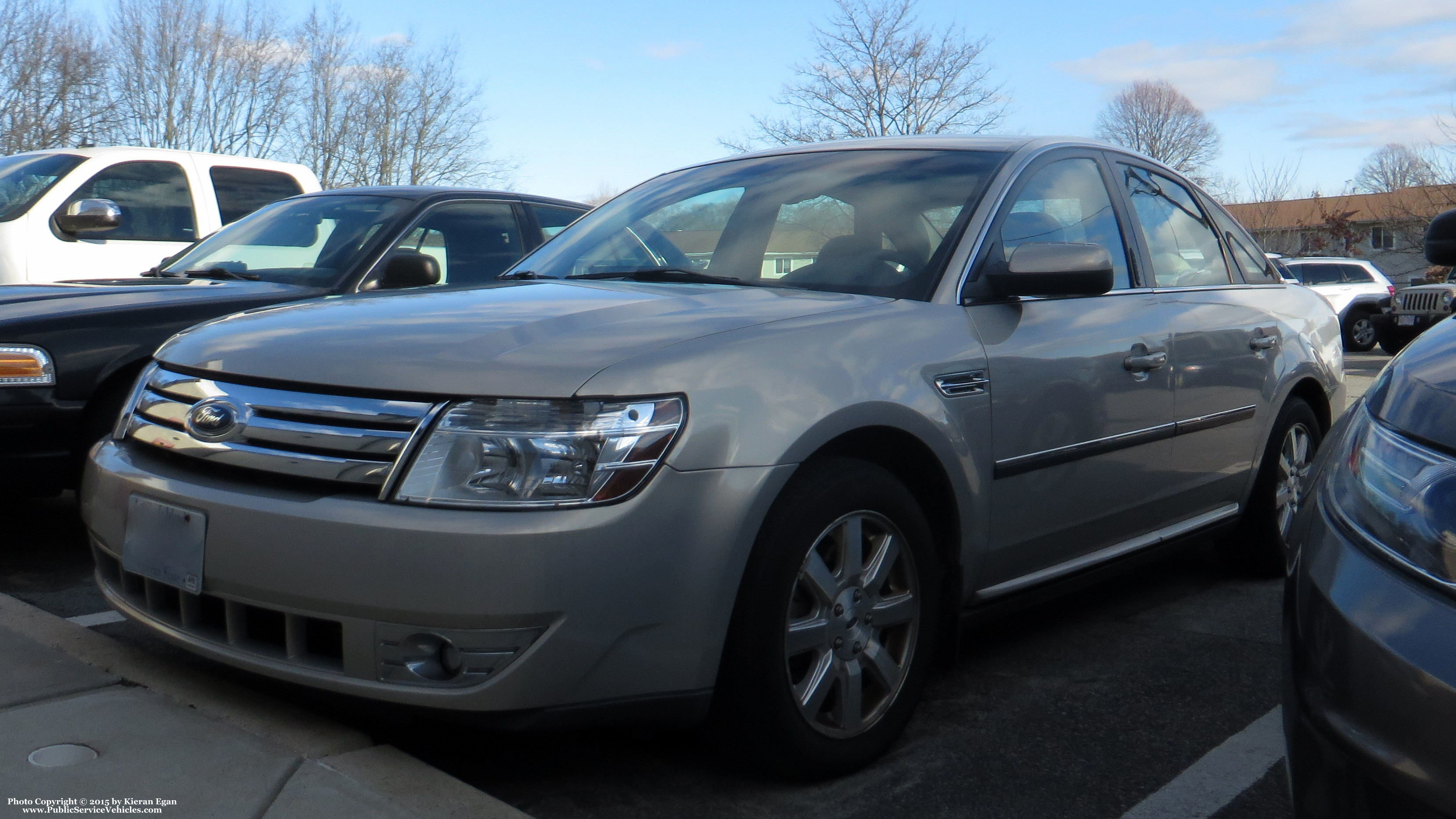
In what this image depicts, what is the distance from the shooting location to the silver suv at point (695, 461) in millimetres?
2254

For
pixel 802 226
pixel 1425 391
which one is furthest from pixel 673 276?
pixel 1425 391

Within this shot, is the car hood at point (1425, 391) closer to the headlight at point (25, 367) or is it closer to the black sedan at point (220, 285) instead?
the black sedan at point (220, 285)

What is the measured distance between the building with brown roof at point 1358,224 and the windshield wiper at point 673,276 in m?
47.7

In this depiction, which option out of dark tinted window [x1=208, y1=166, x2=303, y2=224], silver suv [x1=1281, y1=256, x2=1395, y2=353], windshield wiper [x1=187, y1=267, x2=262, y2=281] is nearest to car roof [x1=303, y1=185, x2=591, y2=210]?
windshield wiper [x1=187, y1=267, x2=262, y2=281]

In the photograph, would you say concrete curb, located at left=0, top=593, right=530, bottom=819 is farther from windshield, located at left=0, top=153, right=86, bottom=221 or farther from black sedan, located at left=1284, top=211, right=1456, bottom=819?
windshield, located at left=0, top=153, right=86, bottom=221

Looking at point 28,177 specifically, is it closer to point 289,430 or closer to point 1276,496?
point 289,430

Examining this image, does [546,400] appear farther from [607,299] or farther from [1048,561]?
[1048,561]

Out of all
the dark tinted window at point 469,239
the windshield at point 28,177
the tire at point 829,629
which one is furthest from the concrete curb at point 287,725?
the windshield at point 28,177

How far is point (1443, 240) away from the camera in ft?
9.72

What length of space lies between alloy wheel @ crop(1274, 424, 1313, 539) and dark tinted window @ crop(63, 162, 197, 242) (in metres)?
6.59

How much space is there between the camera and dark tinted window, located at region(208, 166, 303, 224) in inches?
320

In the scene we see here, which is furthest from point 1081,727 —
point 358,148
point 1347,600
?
point 358,148

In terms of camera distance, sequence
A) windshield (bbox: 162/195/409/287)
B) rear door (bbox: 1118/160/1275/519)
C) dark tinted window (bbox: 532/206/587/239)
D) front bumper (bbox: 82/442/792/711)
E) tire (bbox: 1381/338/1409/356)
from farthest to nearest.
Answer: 1. tire (bbox: 1381/338/1409/356)
2. dark tinted window (bbox: 532/206/587/239)
3. windshield (bbox: 162/195/409/287)
4. rear door (bbox: 1118/160/1275/519)
5. front bumper (bbox: 82/442/792/711)

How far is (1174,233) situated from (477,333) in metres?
2.77
